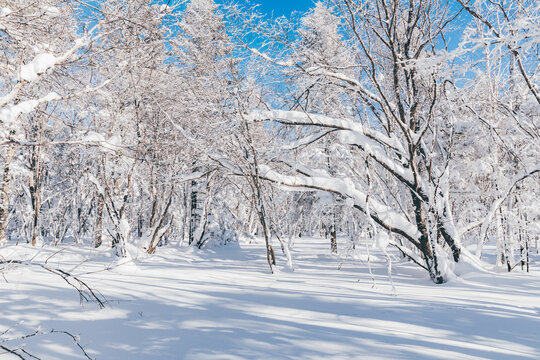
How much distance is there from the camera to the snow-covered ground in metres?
2.90

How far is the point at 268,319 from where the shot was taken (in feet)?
12.3

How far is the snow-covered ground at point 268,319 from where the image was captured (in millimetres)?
2898

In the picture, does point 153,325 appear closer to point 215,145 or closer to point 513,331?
point 513,331

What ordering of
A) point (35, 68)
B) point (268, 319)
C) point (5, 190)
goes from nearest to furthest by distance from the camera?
point (35, 68)
point (268, 319)
point (5, 190)

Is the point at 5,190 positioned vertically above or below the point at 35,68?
below

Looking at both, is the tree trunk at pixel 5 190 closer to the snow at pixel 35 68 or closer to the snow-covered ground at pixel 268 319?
the snow-covered ground at pixel 268 319

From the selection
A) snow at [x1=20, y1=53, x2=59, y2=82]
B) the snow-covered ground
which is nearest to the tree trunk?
the snow-covered ground

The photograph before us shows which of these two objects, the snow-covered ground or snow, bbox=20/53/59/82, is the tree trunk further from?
snow, bbox=20/53/59/82

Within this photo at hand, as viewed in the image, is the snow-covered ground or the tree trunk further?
the tree trunk

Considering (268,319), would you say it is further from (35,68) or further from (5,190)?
Result: (5,190)

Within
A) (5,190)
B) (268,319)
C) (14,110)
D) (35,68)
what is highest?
(35,68)

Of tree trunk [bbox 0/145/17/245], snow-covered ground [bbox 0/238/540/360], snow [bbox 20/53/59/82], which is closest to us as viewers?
snow [bbox 20/53/59/82]

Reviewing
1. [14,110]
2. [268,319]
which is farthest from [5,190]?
[268,319]

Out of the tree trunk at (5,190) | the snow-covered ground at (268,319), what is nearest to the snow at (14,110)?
Result: the snow-covered ground at (268,319)
